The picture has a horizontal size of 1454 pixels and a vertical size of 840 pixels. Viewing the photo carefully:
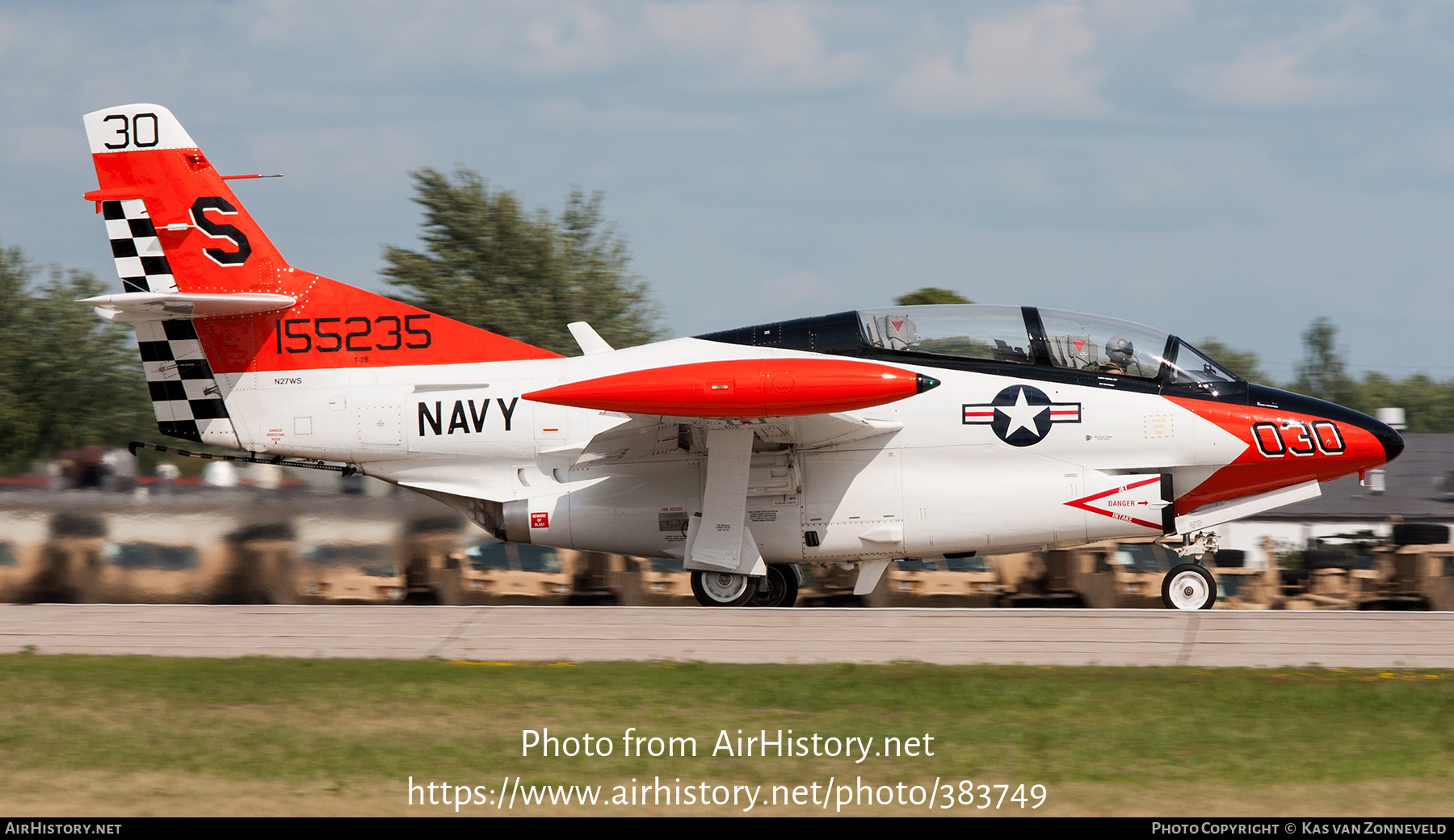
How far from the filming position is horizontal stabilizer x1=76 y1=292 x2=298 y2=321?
12.6m

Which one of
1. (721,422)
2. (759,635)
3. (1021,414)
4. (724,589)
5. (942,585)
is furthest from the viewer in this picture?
(942,585)

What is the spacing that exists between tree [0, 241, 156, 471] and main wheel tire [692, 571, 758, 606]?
48.0 ft

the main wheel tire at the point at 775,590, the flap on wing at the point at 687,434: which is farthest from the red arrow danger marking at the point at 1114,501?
the main wheel tire at the point at 775,590

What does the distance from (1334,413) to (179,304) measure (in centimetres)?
1099

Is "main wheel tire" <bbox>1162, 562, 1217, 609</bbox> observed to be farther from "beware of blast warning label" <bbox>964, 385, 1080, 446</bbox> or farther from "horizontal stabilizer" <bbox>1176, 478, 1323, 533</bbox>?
"beware of blast warning label" <bbox>964, 385, 1080, 446</bbox>

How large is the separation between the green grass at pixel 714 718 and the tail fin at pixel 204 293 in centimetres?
436

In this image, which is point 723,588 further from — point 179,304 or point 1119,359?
point 179,304

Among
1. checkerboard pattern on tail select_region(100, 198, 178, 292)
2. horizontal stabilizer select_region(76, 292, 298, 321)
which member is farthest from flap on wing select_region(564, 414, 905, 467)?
checkerboard pattern on tail select_region(100, 198, 178, 292)

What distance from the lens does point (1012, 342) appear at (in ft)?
41.1

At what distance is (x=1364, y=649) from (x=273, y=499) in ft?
35.1

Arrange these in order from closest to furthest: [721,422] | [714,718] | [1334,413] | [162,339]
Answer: [714,718], [721,422], [1334,413], [162,339]

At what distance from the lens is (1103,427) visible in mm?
12336

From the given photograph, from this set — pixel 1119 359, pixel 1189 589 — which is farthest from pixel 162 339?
pixel 1189 589
